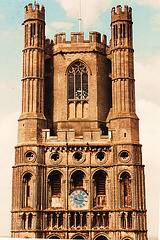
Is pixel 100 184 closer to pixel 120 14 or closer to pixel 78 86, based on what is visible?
pixel 78 86

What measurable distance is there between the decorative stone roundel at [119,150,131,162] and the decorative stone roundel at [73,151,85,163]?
8.50ft

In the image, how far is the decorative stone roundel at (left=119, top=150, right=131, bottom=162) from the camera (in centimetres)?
4047

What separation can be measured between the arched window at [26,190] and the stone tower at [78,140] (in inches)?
2.6

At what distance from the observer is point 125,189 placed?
1586 inches

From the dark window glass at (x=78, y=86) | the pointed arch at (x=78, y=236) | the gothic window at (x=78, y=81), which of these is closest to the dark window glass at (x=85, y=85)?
the gothic window at (x=78, y=81)

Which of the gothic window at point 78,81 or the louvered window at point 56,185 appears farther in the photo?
the gothic window at point 78,81

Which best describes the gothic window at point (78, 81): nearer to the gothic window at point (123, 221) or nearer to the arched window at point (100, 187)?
the arched window at point (100, 187)

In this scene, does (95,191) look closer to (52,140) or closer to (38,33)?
(52,140)

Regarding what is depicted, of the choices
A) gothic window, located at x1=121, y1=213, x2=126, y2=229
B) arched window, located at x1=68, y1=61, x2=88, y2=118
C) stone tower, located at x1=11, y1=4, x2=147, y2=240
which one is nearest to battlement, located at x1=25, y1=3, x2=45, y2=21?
stone tower, located at x1=11, y1=4, x2=147, y2=240

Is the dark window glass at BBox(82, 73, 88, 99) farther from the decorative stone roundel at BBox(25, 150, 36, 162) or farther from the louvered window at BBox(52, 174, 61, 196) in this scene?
the louvered window at BBox(52, 174, 61, 196)

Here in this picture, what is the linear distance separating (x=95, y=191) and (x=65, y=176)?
2.26 meters

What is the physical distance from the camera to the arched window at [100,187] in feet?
133

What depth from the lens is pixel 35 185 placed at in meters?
39.9

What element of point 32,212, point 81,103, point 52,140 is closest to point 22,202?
point 32,212
